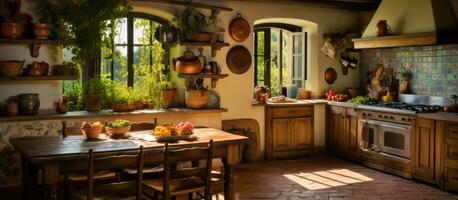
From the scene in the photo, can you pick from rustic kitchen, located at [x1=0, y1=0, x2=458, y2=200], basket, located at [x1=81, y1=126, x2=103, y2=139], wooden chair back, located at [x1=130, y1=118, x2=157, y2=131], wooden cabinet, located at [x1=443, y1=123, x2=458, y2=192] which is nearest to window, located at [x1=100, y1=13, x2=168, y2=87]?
rustic kitchen, located at [x1=0, y1=0, x2=458, y2=200]

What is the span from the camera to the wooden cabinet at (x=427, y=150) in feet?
19.5

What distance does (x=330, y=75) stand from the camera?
8312mm

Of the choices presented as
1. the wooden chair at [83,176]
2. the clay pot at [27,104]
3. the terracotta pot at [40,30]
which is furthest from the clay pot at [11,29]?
the wooden chair at [83,176]

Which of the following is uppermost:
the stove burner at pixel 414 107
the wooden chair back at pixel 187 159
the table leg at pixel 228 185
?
the stove burner at pixel 414 107

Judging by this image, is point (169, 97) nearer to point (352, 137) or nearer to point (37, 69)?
point (37, 69)

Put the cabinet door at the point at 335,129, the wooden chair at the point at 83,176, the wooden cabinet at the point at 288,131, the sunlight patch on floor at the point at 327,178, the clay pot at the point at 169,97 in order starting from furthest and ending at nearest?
the cabinet door at the point at 335,129 < the wooden cabinet at the point at 288,131 < the clay pot at the point at 169,97 < the sunlight patch on floor at the point at 327,178 < the wooden chair at the point at 83,176

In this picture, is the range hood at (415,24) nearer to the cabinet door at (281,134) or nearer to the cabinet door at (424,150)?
the cabinet door at (424,150)

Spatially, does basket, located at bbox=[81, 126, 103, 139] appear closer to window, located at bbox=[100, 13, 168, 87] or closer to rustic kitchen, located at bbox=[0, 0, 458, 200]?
rustic kitchen, located at bbox=[0, 0, 458, 200]

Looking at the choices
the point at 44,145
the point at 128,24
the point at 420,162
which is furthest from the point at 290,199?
the point at 128,24

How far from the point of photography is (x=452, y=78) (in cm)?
668

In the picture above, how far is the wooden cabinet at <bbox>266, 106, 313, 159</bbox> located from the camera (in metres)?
7.55

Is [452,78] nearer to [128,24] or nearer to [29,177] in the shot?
[128,24]

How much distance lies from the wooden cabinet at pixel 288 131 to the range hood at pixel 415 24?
138 centimetres

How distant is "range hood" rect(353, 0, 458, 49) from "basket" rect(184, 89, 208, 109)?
8.29 feet
